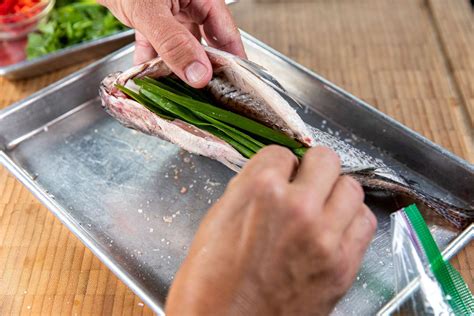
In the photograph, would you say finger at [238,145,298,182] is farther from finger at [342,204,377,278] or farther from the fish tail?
the fish tail

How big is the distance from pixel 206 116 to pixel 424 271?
861 millimetres

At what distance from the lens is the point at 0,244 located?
2061mm

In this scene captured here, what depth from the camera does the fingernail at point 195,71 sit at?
5.99ft

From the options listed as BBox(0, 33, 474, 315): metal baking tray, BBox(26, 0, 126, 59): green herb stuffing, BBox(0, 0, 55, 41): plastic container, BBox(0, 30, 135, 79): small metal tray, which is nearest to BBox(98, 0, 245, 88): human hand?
BBox(0, 33, 474, 315): metal baking tray

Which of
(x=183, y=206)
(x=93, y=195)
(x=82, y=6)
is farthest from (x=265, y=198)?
(x=82, y=6)

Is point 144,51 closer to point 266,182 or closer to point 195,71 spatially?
point 195,71

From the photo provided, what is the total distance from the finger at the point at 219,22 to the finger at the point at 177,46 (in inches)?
14.0

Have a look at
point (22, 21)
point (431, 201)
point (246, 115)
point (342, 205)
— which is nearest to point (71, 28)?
point (22, 21)

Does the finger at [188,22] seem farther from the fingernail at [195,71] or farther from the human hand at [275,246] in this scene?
the human hand at [275,246]

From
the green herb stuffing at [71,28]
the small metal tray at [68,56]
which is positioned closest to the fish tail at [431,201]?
the small metal tray at [68,56]

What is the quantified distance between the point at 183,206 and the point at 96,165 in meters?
0.43

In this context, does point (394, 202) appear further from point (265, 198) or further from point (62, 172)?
point (62, 172)

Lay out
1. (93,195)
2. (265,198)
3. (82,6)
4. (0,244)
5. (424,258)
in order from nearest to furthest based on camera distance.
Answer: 1. (265,198)
2. (424,258)
3. (0,244)
4. (93,195)
5. (82,6)

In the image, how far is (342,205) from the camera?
1196 mm
